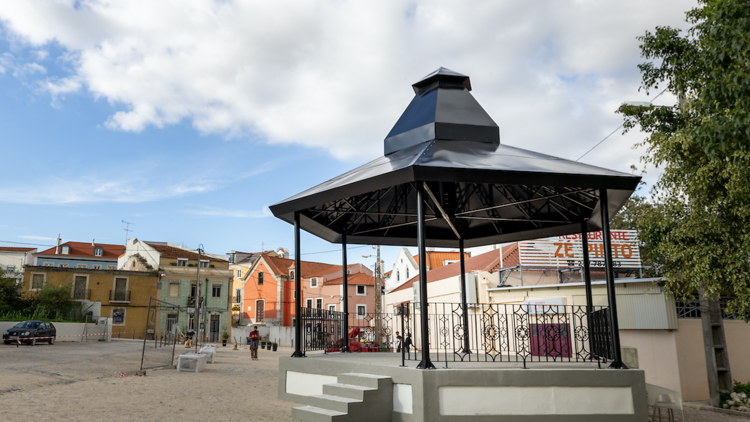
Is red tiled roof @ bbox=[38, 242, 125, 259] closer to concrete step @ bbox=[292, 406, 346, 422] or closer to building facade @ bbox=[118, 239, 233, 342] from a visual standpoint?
building facade @ bbox=[118, 239, 233, 342]

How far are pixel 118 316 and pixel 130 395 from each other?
37851 mm

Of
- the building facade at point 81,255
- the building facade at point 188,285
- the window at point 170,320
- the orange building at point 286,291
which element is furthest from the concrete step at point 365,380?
the building facade at point 81,255

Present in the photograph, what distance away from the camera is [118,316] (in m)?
44.6

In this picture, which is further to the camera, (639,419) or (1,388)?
(1,388)

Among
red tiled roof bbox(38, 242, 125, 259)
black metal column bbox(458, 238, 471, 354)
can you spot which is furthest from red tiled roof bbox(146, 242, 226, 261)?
black metal column bbox(458, 238, 471, 354)

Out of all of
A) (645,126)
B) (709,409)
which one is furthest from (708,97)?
(709,409)

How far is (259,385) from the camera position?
1417cm

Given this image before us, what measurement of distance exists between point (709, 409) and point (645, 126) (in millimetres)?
8411

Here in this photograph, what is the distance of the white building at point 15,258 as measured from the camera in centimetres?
5898

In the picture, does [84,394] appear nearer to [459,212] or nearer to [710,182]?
[459,212]

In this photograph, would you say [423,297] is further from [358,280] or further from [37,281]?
[358,280]

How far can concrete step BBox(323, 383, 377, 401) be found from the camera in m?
7.71

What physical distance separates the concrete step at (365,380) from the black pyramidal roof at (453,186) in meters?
3.00

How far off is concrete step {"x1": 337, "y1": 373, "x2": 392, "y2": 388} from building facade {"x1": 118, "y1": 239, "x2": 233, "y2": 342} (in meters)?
41.2
